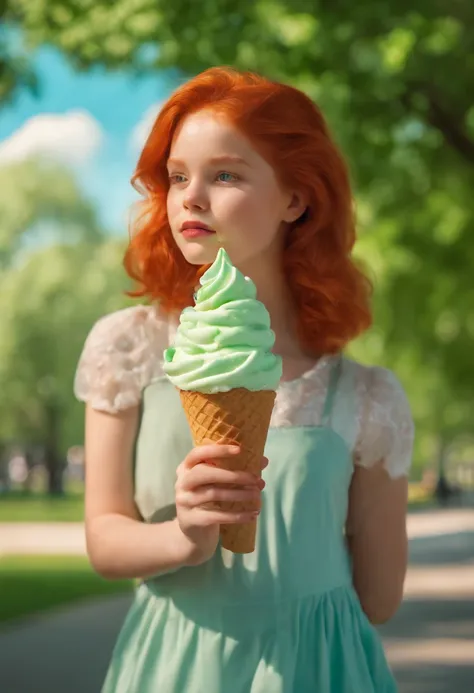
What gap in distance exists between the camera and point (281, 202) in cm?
287

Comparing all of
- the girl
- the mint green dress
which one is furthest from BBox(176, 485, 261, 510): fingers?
the mint green dress

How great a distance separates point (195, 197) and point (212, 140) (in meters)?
0.13

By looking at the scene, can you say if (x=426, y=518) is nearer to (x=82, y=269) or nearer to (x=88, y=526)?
(x=82, y=269)

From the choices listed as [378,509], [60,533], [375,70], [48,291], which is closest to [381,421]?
[378,509]

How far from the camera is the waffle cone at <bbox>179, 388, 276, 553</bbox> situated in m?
2.46

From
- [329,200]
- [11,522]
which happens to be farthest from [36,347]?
[329,200]

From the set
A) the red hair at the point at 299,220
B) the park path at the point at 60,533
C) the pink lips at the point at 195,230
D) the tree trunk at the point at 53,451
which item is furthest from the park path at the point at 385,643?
the tree trunk at the point at 53,451

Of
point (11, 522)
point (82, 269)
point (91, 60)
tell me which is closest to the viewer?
point (91, 60)

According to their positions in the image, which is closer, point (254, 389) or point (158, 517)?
point (254, 389)

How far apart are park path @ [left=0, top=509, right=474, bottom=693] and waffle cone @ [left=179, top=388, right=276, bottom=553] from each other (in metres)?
6.56

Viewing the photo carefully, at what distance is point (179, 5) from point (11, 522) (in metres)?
26.5

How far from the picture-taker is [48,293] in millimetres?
42562

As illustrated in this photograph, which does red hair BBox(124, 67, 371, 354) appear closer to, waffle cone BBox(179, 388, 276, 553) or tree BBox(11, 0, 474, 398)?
waffle cone BBox(179, 388, 276, 553)

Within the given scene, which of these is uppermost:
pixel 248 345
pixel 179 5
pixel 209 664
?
pixel 179 5
